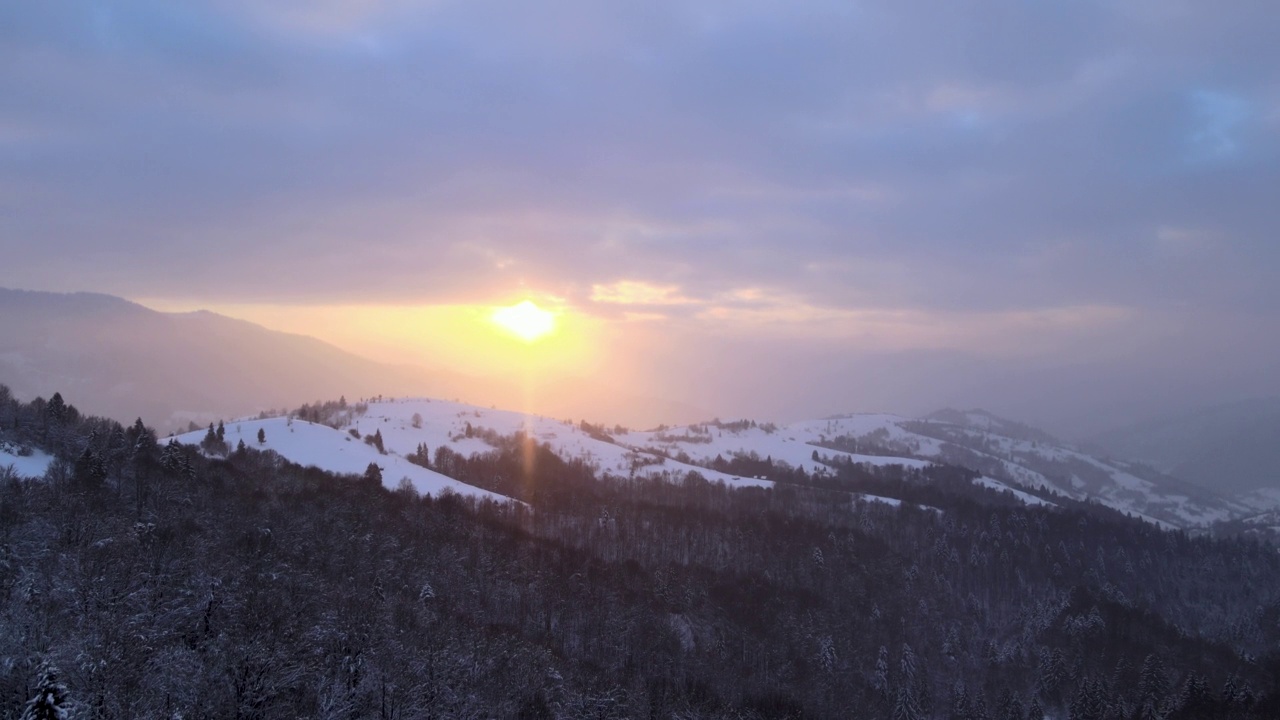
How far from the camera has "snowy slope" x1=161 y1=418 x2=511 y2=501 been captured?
163125 mm

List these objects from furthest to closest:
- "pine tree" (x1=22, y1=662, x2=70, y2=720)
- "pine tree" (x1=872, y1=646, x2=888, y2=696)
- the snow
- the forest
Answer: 1. "pine tree" (x1=872, y1=646, x2=888, y2=696)
2. the snow
3. the forest
4. "pine tree" (x1=22, y1=662, x2=70, y2=720)

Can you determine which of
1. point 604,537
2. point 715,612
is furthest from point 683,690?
point 604,537

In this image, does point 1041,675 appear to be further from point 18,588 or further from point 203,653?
point 18,588

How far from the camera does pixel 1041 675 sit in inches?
5418

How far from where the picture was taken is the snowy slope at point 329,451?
163 meters

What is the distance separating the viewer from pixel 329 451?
173250 millimetres

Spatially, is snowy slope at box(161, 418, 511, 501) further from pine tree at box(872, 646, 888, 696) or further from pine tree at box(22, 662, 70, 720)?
pine tree at box(22, 662, 70, 720)

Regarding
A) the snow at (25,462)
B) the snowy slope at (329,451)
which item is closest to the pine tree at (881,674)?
the snowy slope at (329,451)

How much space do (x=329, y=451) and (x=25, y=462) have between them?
7791 centimetres

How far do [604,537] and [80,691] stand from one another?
127 meters

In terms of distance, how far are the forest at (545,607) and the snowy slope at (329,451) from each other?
30.4 feet

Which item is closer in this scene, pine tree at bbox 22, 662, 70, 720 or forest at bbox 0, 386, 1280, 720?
pine tree at bbox 22, 662, 70, 720

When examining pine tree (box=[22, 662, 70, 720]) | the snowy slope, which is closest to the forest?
pine tree (box=[22, 662, 70, 720])

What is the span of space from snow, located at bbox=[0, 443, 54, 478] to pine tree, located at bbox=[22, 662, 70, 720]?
68.9m
